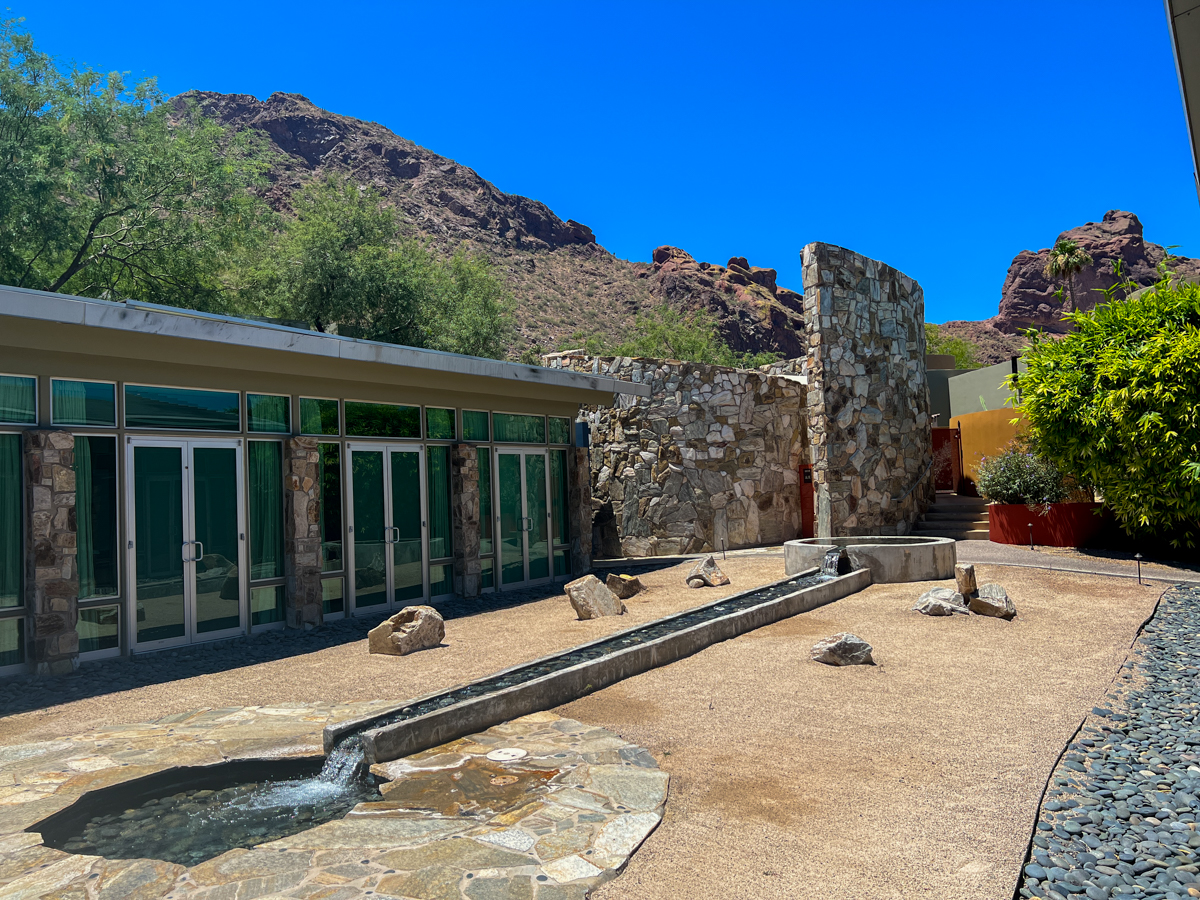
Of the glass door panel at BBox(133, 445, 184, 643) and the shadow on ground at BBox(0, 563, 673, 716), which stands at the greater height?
the glass door panel at BBox(133, 445, 184, 643)

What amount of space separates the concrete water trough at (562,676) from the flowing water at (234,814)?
0.11m

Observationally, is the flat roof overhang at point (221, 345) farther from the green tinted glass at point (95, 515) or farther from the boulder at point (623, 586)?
the boulder at point (623, 586)

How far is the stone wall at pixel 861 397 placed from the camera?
54.3 ft

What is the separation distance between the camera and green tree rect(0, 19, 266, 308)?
15578 mm

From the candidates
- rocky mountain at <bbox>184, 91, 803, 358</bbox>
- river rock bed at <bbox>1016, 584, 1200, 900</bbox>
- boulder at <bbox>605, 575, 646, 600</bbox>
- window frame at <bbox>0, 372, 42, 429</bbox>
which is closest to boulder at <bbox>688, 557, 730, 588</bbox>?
boulder at <bbox>605, 575, 646, 600</bbox>

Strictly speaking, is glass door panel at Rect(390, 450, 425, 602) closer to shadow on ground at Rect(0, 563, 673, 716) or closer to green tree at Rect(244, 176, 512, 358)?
shadow on ground at Rect(0, 563, 673, 716)

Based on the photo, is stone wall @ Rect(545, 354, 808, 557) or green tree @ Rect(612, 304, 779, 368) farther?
green tree @ Rect(612, 304, 779, 368)

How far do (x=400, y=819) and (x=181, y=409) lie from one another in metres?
6.14

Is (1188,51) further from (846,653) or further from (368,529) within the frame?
(368,529)

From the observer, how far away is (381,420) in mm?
10703

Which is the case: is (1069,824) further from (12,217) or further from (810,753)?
(12,217)

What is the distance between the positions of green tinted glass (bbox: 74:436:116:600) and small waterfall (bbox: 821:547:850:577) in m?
8.93

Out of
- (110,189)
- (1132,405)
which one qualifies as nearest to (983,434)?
(1132,405)

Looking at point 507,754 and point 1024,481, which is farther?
point 1024,481
